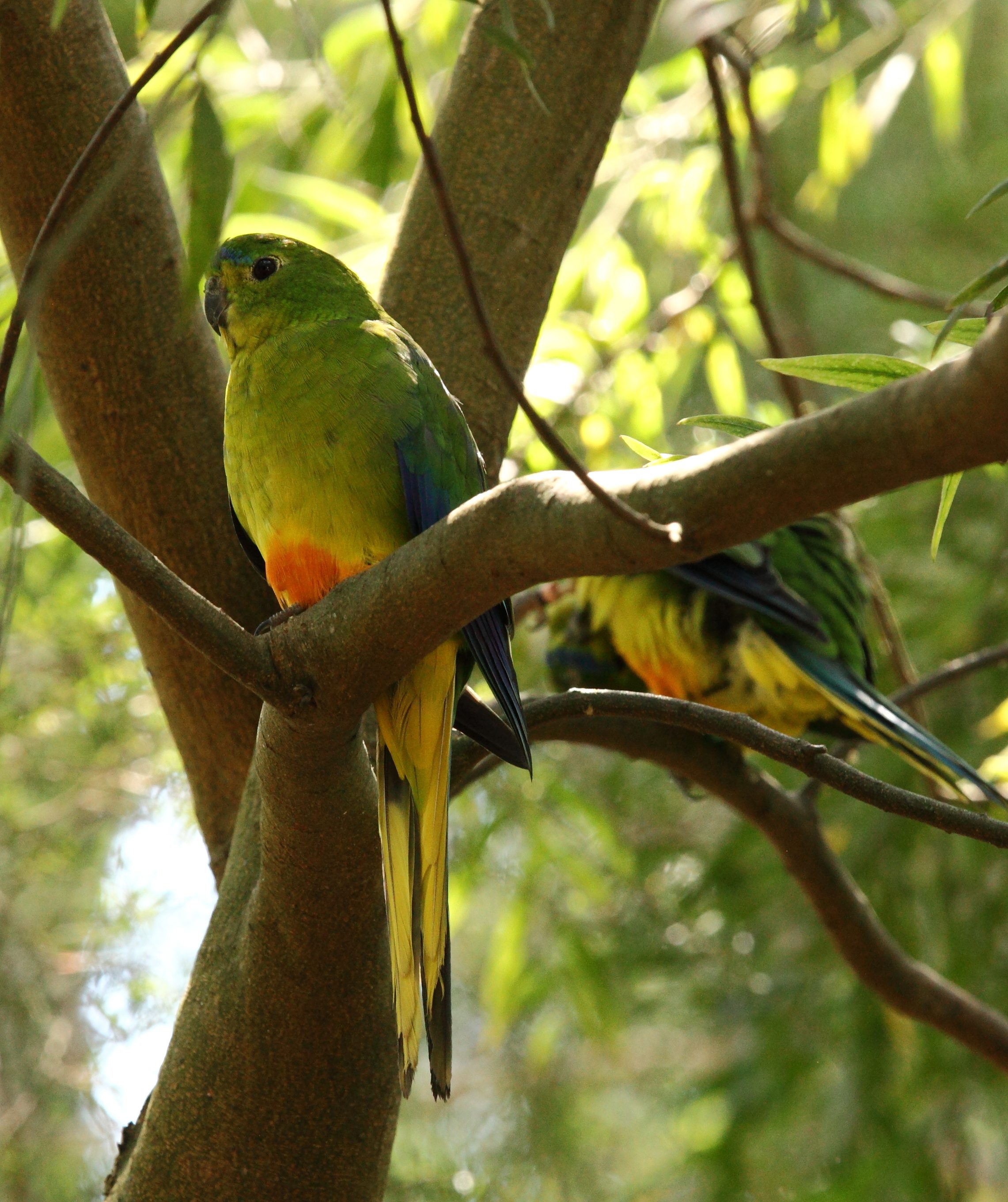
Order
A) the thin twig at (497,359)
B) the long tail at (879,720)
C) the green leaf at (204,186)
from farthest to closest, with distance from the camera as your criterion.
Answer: the long tail at (879,720)
the green leaf at (204,186)
the thin twig at (497,359)

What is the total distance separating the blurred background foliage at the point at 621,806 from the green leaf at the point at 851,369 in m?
1.70

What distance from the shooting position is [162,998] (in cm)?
364

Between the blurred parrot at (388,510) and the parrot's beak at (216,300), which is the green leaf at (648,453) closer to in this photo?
the blurred parrot at (388,510)

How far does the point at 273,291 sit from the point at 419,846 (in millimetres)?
1002

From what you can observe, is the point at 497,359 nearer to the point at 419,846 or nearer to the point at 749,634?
the point at 419,846

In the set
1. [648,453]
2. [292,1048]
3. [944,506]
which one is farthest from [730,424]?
[292,1048]

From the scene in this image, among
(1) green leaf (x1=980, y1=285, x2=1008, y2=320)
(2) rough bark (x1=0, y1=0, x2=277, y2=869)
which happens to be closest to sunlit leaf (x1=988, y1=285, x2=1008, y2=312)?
(1) green leaf (x1=980, y1=285, x2=1008, y2=320)

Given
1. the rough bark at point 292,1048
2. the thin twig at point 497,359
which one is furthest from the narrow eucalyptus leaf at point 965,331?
the rough bark at point 292,1048

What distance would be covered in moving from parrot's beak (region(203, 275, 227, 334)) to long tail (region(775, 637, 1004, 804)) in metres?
Result: 1.46

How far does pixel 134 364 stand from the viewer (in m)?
1.83

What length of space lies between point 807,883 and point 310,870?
1.14m

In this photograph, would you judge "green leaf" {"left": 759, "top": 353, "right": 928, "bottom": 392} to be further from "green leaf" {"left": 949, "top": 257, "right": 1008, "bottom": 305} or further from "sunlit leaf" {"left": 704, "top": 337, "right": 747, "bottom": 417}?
"sunlit leaf" {"left": 704, "top": 337, "right": 747, "bottom": 417}

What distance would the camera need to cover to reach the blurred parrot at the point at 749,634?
2770 millimetres

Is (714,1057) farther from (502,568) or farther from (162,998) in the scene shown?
(502,568)
